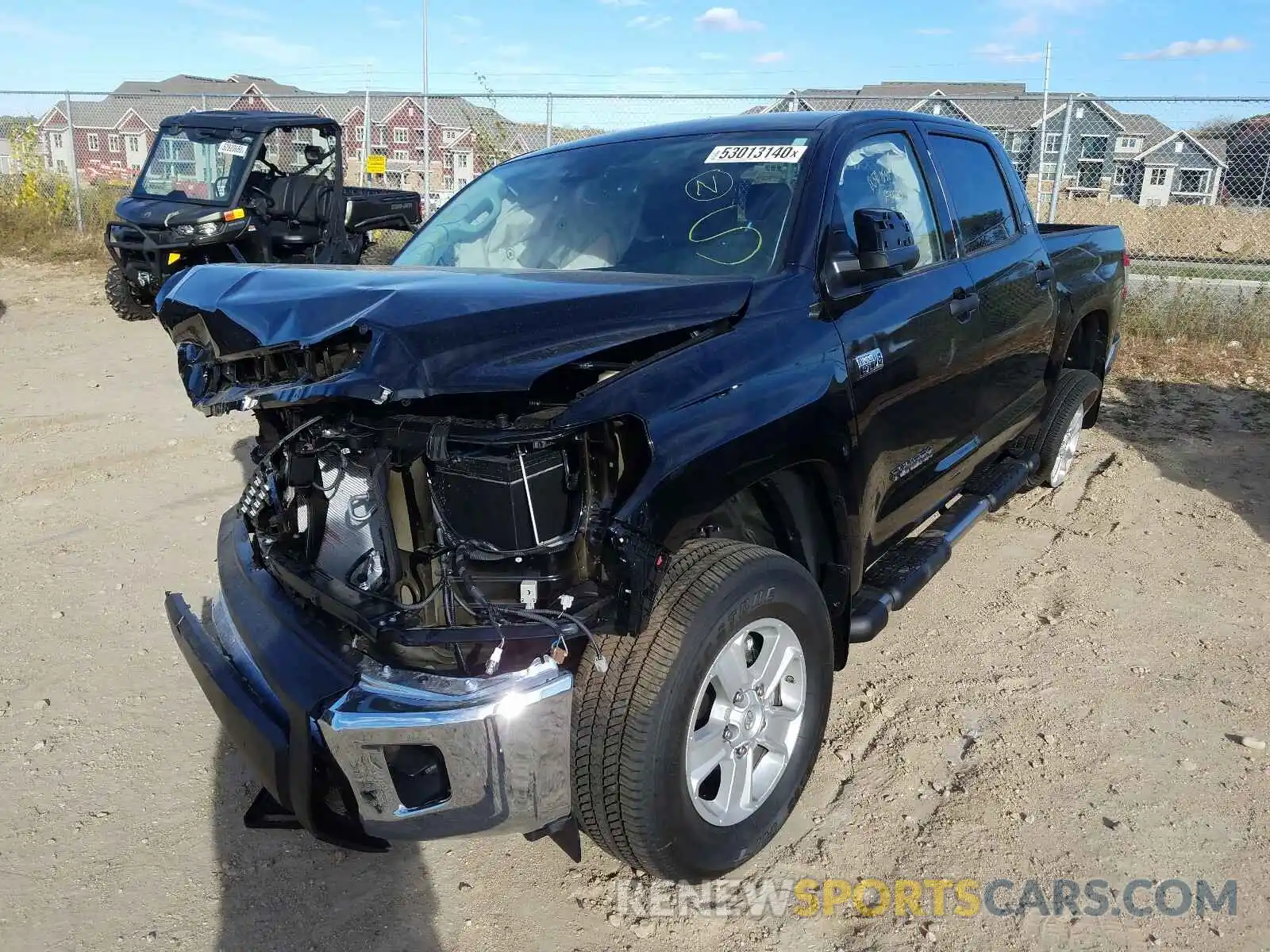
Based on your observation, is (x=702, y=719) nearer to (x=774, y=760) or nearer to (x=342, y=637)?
(x=774, y=760)

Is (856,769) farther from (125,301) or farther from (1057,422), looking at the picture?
(125,301)

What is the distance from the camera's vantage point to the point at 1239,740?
3.21 m

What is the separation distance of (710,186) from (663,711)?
1855 mm

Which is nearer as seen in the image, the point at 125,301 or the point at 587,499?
the point at 587,499

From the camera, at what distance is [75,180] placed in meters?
16.3

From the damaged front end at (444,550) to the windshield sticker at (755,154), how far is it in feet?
3.10

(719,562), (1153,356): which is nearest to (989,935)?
(719,562)

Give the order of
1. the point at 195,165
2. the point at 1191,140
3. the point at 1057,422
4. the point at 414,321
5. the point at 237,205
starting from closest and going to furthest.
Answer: the point at 414,321
the point at 1057,422
the point at 237,205
the point at 195,165
the point at 1191,140

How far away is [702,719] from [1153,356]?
318 inches

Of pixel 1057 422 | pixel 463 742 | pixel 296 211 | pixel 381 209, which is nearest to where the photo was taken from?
pixel 463 742

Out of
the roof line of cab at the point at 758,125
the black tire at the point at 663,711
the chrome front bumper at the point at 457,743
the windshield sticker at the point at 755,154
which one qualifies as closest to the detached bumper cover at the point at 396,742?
the chrome front bumper at the point at 457,743

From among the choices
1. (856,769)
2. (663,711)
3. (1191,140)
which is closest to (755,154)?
(663,711)

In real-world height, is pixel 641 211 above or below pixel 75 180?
below

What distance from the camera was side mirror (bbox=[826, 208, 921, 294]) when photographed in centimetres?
289
